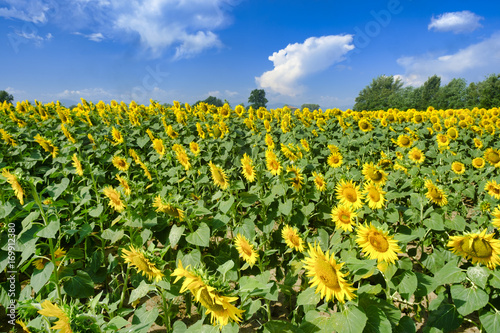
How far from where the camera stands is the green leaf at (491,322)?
181 cm

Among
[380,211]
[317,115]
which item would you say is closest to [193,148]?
[380,211]

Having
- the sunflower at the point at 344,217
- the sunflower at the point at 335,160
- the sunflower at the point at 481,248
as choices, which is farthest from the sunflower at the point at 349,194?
the sunflower at the point at 335,160

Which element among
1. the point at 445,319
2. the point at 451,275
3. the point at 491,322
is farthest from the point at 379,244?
the point at 491,322

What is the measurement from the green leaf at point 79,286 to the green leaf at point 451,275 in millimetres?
2945

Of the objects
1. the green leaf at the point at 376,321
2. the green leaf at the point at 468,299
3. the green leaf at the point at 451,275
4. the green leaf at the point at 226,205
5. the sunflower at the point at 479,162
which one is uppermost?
the green leaf at the point at 226,205

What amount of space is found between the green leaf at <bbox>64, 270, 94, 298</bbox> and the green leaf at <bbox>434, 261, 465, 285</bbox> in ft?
9.66

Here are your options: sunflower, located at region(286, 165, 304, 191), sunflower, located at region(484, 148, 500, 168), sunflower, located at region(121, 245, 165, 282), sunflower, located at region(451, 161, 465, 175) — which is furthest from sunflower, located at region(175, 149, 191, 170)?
sunflower, located at region(484, 148, 500, 168)

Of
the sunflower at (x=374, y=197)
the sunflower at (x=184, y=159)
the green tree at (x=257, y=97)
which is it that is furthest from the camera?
the green tree at (x=257, y=97)

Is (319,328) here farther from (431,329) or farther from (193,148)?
(193,148)

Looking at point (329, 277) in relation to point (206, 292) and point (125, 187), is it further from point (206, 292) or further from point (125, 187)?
point (125, 187)

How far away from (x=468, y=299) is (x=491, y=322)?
0.87 feet

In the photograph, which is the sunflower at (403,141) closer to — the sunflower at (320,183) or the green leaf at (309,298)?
the sunflower at (320,183)

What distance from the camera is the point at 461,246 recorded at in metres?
1.90

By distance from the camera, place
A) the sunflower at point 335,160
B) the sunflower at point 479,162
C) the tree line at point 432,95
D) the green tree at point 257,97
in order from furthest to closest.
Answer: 1. the tree line at point 432,95
2. the green tree at point 257,97
3. the sunflower at point 479,162
4. the sunflower at point 335,160
